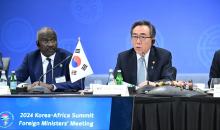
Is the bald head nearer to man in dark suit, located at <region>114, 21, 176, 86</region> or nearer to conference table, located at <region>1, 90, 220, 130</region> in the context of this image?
man in dark suit, located at <region>114, 21, 176, 86</region>

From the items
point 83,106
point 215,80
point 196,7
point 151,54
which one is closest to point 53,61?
point 151,54

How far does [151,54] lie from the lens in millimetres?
3473

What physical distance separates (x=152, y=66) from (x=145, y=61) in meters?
0.09

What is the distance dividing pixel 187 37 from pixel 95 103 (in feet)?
12.1

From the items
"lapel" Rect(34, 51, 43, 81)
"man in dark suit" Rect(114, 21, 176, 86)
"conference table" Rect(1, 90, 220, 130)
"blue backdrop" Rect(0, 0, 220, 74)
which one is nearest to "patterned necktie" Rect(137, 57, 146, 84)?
"man in dark suit" Rect(114, 21, 176, 86)

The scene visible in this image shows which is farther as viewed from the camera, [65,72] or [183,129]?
[65,72]

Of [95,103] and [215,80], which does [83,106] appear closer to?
[95,103]

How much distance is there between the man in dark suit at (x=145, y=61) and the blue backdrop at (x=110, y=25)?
5.66ft

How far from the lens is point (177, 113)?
2.13m

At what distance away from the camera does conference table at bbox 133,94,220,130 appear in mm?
2109

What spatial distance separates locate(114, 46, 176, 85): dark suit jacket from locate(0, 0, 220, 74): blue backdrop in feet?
5.59

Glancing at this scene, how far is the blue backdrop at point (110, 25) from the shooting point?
16.8 ft

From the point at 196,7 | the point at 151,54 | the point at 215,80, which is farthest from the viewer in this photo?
the point at 196,7

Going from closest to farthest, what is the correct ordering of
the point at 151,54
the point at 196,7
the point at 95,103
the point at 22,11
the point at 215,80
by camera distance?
1. the point at 95,103
2. the point at 215,80
3. the point at 151,54
4. the point at 196,7
5. the point at 22,11
